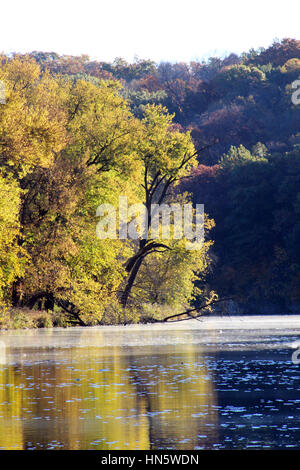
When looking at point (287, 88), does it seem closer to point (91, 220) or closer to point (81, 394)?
point (91, 220)

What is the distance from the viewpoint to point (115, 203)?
141ft

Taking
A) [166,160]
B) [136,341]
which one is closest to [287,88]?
[166,160]

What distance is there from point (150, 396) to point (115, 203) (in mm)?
28308

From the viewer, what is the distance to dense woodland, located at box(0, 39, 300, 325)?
125 ft

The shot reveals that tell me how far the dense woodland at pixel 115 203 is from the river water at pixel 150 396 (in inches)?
→ 480

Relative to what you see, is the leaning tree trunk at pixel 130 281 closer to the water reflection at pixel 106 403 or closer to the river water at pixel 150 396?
the river water at pixel 150 396
